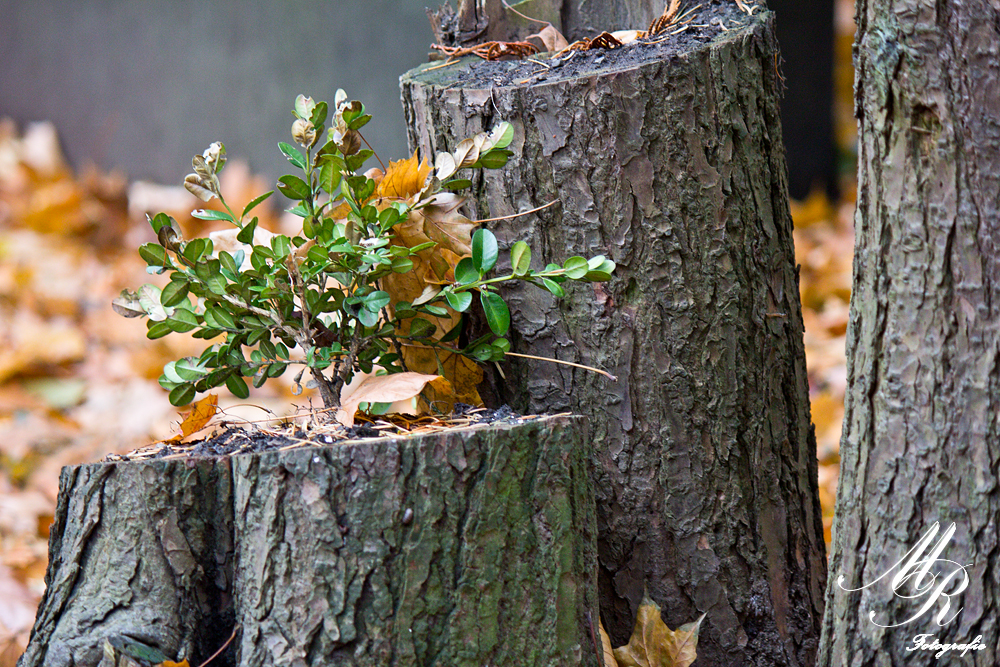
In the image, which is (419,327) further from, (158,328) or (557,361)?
(158,328)

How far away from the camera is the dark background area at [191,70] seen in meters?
3.43

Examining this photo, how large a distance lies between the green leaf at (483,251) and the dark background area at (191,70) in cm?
219

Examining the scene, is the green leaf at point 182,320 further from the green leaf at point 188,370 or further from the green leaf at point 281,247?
the green leaf at point 281,247

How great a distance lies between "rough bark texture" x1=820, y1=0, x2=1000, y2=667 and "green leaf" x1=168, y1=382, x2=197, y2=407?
3.02 ft

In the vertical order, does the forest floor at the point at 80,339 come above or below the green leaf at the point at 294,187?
below

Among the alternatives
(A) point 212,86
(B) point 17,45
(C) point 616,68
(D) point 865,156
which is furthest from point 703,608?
(B) point 17,45

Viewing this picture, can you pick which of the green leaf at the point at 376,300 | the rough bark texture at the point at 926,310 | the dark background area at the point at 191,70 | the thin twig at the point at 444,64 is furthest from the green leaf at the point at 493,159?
the dark background area at the point at 191,70

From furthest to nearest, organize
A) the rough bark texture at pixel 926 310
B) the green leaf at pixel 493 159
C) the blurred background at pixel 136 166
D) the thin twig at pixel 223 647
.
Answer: the blurred background at pixel 136 166
the green leaf at pixel 493 159
the thin twig at pixel 223 647
the rough bark texture at pixel 926 310

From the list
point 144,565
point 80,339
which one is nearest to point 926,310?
point 144,565

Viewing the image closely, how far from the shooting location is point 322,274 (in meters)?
1.12

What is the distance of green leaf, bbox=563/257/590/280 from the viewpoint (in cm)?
106

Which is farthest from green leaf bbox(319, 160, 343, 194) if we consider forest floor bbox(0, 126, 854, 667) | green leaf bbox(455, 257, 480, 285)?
forest floor bbox(0, 126, 854, 667)

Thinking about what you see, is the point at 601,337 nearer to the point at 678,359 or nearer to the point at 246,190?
the point at 678,359

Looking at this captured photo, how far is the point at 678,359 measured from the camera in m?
1.22
